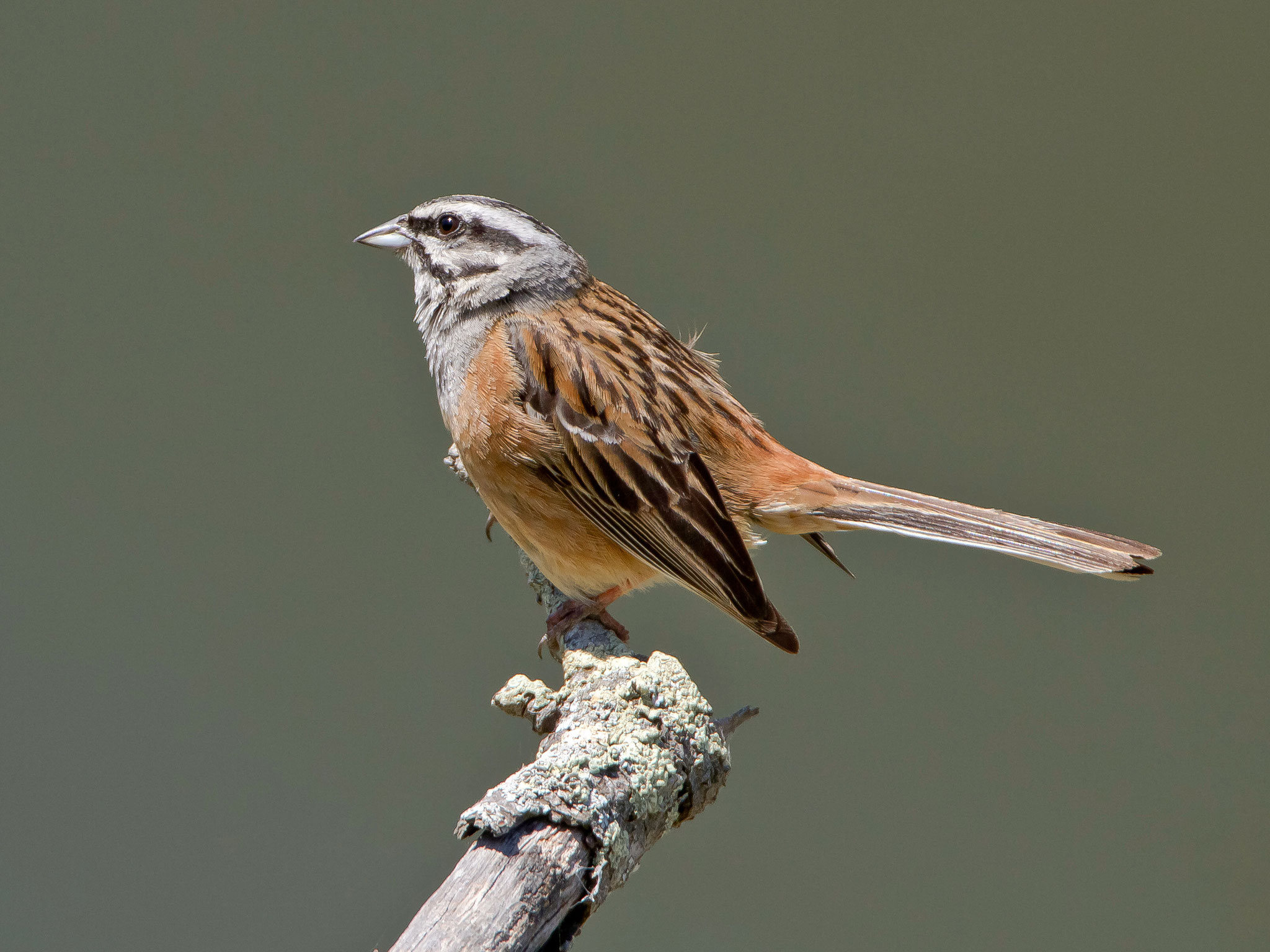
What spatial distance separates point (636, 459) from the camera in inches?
99.3

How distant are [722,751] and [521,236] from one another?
146 cm

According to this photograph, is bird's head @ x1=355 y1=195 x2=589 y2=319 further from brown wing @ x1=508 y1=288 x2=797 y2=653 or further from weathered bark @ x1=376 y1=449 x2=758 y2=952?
weathered bark @ x1=376 y1=449 x2=758 y2=952

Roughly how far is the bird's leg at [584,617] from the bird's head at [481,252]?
80 centimetres

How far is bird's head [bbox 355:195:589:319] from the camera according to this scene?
2848 mm

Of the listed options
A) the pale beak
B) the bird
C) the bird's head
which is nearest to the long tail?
the bird

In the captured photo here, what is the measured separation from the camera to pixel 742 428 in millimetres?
2686

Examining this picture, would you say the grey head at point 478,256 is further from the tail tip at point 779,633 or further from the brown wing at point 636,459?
the tail tip at point 779,633

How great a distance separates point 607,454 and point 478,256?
73cm

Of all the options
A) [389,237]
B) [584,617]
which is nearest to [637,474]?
[584,617]

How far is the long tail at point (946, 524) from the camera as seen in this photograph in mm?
2180

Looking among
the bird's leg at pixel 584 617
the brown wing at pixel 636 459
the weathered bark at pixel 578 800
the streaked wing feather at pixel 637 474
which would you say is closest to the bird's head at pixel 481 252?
the brown wing at pixel 636 459

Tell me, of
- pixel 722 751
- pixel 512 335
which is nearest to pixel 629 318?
pixel 512 335

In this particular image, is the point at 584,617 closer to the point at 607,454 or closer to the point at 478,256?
the point at 607,454

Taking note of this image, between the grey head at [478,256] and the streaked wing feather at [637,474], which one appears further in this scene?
the grey head at [478,256]
